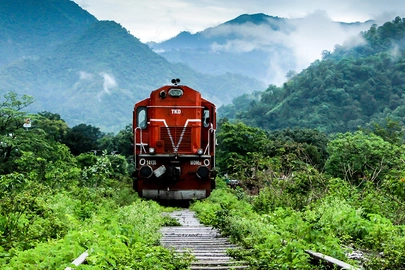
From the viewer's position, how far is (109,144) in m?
70.8

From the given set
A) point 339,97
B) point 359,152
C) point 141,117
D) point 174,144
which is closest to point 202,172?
point 174,144

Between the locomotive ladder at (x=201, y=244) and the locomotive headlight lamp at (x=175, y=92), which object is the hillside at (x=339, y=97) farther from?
the locomotive ladder at (x=201, y=244)

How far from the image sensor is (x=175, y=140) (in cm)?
2014

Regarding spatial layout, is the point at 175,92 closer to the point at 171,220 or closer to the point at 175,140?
the point at 175,140

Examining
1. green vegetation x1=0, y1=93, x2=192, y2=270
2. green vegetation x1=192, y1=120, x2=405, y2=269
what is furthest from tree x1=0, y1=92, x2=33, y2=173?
green vegetation x1=192, y1=120, x2=405, y2=269

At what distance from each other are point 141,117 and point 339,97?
9445 cm

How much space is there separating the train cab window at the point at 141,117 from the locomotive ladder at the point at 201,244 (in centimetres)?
558

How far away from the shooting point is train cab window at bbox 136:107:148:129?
2043 cm

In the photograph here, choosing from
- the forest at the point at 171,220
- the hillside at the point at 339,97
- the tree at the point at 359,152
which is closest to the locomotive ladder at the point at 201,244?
the forest at the point at 171,220

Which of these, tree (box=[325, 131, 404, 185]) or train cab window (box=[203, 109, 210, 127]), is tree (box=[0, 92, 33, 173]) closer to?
train cab window (box=[203, 109, 210, 127])

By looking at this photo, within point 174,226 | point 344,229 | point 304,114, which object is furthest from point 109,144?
point 344,229

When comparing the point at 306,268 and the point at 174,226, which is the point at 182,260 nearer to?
the point at 306,268

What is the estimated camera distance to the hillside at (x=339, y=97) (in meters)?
106

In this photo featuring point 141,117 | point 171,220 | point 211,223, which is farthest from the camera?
point 141,117
